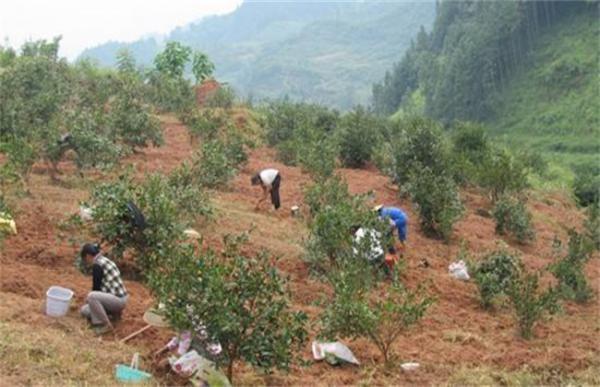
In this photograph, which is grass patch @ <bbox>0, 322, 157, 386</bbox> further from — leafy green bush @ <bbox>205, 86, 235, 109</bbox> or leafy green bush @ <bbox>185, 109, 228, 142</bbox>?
leafy green bush @ <bbox>205, 86, 235, 109</bbox>

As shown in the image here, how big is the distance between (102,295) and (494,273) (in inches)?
224

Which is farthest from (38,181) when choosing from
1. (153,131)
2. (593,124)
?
(593,124)

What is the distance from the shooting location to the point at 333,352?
7527mm

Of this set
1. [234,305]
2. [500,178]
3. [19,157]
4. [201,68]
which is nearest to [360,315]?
[234,305]

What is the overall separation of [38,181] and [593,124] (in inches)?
1925

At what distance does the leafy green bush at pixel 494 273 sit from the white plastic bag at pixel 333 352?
2973mm

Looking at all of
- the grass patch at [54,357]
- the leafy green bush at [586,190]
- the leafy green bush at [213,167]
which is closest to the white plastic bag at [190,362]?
the grass patch at [54,357]

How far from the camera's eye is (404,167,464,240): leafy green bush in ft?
44.1

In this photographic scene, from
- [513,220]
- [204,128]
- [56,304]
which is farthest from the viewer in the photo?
[204,128]

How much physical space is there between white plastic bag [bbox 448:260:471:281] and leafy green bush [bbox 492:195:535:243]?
3967 millimetres

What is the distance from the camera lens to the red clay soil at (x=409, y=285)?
7.60m

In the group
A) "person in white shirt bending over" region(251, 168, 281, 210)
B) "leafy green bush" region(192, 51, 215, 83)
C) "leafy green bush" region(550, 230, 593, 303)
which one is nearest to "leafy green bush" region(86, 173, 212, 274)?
"person in white shirt bending over" region(251, 168, 281, 210)

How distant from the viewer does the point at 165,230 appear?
8.48 m

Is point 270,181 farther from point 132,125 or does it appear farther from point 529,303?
point 529,303
